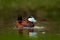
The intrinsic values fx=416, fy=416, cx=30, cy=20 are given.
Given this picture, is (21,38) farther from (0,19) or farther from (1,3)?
(1,3)

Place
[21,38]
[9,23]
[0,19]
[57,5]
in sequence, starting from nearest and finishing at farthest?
1. [21,38]
2. [9,23]
3. [0,19]
4. [57,5]

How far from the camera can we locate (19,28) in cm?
1666

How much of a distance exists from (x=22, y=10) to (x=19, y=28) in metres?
5.29

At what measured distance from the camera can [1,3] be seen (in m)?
22.2

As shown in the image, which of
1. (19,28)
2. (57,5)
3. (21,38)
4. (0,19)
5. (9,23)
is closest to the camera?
(21,38)

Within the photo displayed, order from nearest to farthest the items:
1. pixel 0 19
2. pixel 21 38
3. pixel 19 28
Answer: pixel 21 38
pixel 19 28
pixel 0 19

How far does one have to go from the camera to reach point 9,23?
18203 mm

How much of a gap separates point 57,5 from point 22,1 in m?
2.06

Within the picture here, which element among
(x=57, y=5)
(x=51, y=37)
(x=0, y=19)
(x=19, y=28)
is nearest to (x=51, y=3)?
(x=57, y=5)

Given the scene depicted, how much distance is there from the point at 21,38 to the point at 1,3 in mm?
9508

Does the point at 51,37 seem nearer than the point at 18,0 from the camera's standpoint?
Yes

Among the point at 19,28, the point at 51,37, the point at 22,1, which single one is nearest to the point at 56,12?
the point at 22,1

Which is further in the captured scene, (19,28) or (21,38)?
(19,28)

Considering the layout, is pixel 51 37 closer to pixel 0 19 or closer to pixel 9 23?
pixel 9 23
